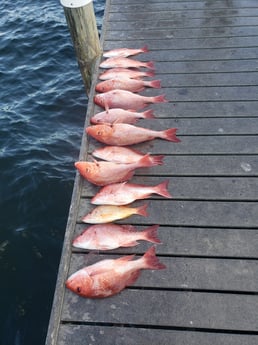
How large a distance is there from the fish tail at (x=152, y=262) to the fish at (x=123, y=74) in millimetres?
2685

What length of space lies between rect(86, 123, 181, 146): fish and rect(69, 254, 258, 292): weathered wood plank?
1.43 m

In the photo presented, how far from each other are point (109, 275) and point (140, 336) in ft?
1.62

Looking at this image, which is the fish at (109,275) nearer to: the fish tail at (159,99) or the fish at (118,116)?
the fish at (118,116)

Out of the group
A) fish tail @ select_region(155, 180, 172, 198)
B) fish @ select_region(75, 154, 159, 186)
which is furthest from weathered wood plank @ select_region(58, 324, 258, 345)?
fish @ select_region(75, 154, 159, 186)

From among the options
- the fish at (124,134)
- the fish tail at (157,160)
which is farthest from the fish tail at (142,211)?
the fish at (124,134)

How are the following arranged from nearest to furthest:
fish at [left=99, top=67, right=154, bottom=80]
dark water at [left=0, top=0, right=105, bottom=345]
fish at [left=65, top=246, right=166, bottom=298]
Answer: fish at [left=65, top=246, right=166, bottom=298], dark water at [left=0, top=0, right=105, bottom=345], fish at [left=99, top=67, right=154, bottom=80]

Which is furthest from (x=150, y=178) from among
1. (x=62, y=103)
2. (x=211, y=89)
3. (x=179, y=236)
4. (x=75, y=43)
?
(x=62, y=103)

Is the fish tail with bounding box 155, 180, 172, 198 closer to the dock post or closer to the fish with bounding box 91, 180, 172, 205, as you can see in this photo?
the fish with bounding box 91, 180, 172, 205

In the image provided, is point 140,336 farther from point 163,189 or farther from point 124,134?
point 124,134

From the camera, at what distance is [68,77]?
771 centimetres

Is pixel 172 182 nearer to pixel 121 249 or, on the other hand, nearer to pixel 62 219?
pixel 121 249

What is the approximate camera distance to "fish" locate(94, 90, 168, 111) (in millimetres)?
4336

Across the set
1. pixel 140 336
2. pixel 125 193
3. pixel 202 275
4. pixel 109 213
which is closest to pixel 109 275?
pixel 140 336

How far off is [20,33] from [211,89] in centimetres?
656
